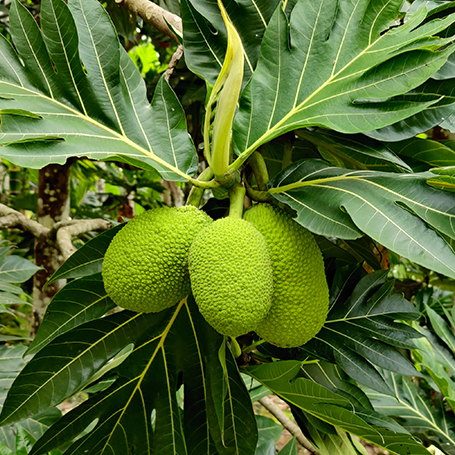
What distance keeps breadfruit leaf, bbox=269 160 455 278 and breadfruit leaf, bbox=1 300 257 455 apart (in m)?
0.30

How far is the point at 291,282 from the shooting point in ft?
2.00

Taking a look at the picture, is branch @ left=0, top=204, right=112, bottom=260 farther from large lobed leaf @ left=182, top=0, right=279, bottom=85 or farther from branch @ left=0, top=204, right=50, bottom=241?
large lobed leaf @ left=182, top=0, right=279, bottom=85

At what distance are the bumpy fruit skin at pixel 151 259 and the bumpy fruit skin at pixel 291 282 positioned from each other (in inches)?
4.6

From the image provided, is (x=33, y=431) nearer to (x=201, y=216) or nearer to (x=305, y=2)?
(x=201, y=216)

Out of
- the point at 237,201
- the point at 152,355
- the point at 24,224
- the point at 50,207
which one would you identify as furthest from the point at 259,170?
the point at 50,207

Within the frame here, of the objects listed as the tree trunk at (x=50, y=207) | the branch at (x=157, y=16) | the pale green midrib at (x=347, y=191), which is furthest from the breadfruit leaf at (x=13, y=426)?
the branch at (x=157, y=16)

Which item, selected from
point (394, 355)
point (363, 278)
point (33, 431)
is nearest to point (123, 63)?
point (363, 278)

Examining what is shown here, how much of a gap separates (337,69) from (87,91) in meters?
0.40

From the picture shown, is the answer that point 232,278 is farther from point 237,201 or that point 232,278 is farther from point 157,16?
point 157,16

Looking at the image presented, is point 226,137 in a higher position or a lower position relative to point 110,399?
higher

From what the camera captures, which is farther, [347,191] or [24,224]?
[24,224]

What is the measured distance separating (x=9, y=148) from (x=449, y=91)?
690 millimetres

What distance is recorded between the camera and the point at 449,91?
27.9 inches

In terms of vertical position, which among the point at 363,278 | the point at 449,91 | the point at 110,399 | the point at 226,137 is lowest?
the point at 110,399
